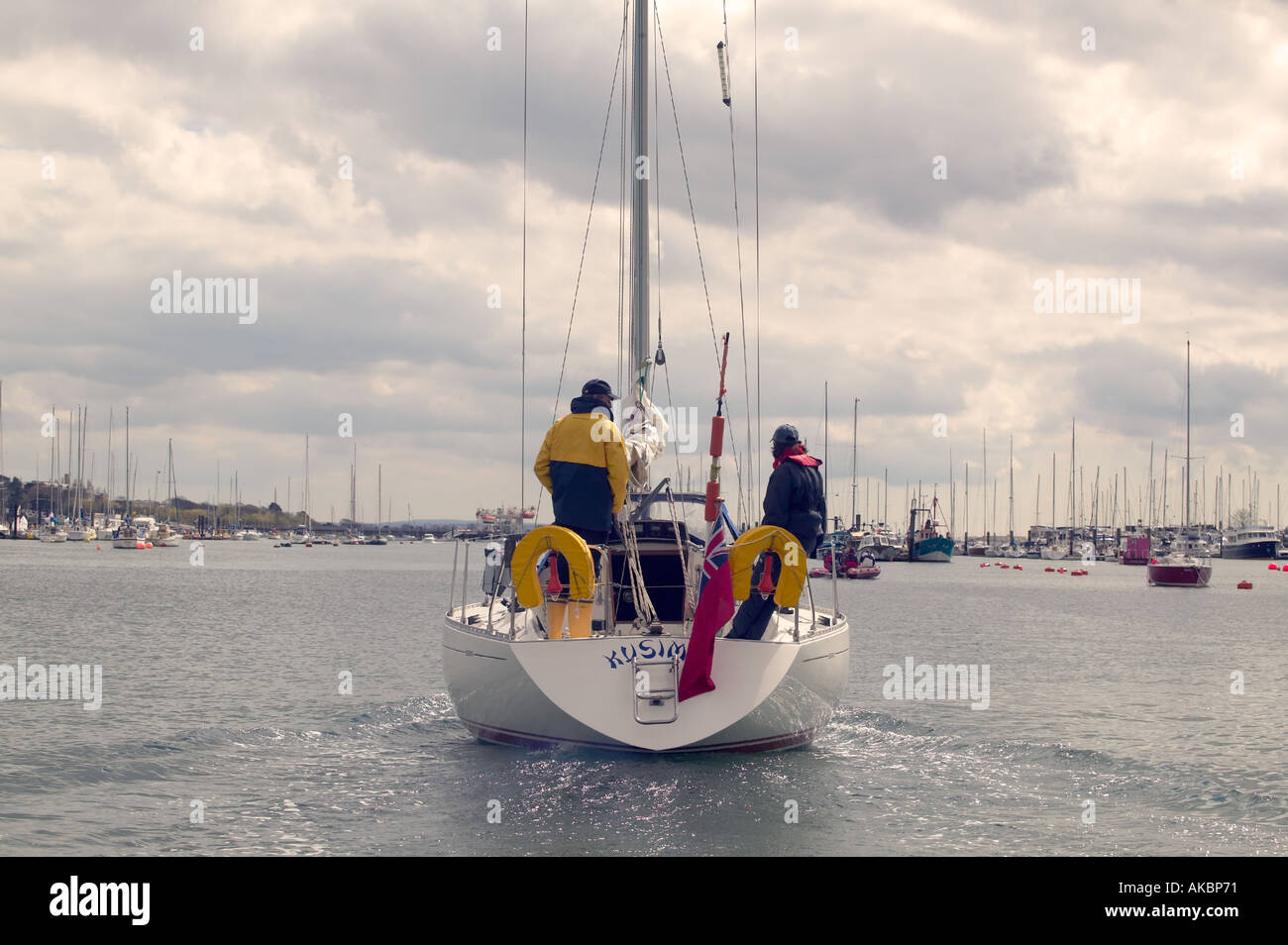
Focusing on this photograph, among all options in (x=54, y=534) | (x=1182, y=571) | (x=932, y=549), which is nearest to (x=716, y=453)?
(x=1182, y=571)

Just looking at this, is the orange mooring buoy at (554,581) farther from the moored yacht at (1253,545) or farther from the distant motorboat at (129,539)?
the moored yacht at (1253,545)

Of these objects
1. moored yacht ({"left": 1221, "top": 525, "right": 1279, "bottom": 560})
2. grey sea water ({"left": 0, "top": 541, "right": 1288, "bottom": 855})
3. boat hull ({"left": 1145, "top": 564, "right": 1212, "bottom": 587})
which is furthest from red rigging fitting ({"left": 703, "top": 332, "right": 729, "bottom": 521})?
moored yacht ({"left": 1221, "top": 525, "right": 1279, "bottom": 560})

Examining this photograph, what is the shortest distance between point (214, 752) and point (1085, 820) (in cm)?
909

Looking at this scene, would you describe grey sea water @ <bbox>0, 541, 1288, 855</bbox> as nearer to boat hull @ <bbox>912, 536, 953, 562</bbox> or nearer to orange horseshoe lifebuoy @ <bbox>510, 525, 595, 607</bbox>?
orange horseshoe lifebuoy @ <bbox>510, 525, 595, 607</bbox>

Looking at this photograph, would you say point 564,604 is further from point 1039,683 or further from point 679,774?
point 1039,683

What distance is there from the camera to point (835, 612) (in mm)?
13586

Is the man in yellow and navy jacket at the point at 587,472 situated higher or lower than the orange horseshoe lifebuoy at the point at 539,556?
higher

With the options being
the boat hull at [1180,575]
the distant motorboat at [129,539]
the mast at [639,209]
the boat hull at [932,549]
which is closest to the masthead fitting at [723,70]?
the mast at [639,209]

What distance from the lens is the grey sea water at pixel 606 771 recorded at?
9.24 meters

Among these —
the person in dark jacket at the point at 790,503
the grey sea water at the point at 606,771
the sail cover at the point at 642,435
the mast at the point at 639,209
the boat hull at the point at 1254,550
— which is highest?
the mast at the point at 639,209

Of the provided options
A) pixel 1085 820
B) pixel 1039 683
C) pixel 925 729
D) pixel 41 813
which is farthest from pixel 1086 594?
pixel 41 813

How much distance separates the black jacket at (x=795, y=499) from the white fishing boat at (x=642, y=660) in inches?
31.2

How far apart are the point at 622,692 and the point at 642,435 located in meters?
4.75

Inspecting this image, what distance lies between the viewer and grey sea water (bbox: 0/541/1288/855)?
30.3 ft
